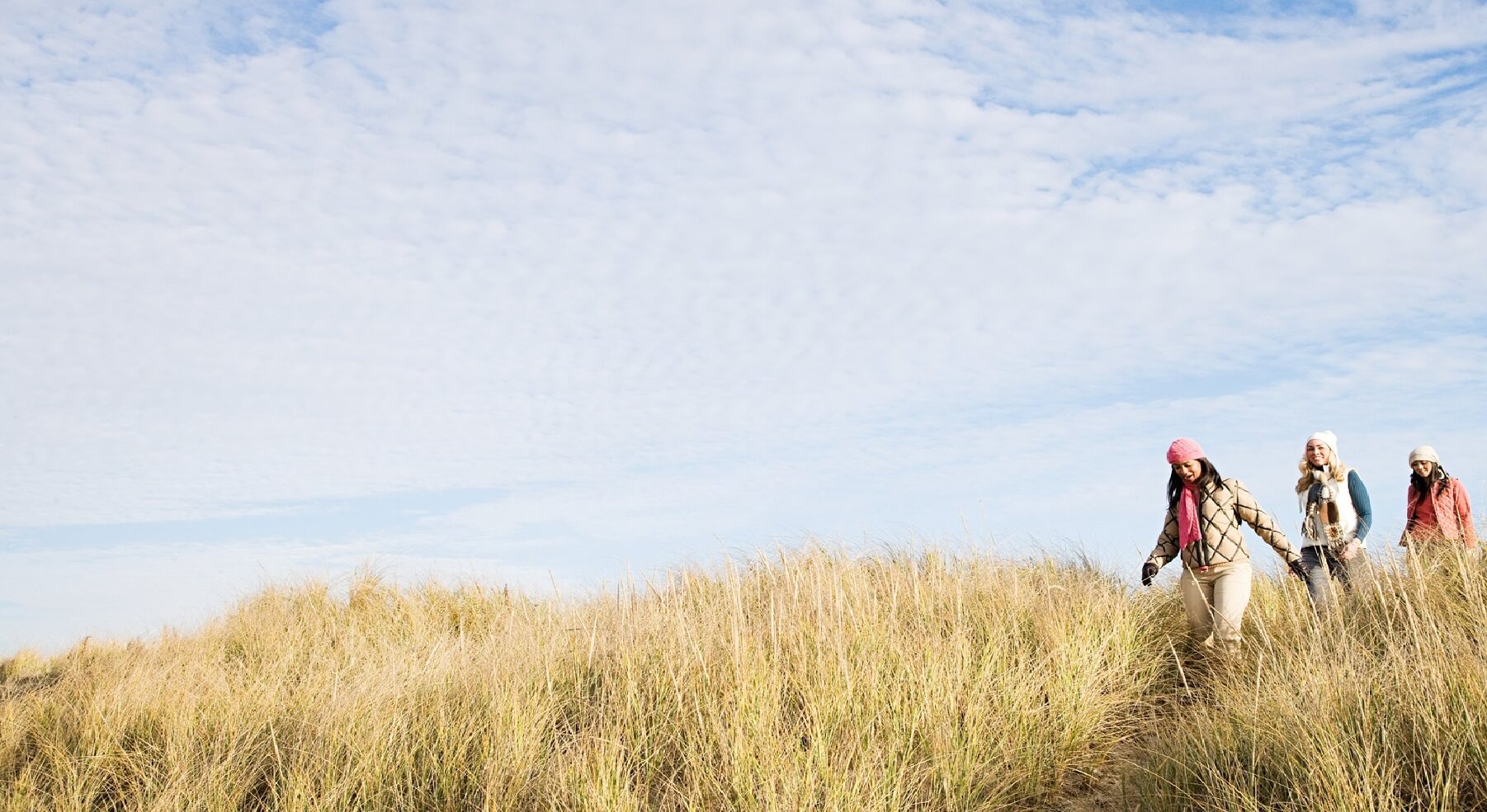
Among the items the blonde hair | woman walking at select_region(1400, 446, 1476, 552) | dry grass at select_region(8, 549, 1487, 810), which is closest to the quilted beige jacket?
dry grass at select_region(8, 549, 1487, 810)

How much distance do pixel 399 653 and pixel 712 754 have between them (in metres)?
4.78

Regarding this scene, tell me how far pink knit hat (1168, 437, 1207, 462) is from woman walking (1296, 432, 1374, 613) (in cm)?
151

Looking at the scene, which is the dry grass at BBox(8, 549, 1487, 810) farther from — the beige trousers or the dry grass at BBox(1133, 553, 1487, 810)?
the beige trousers

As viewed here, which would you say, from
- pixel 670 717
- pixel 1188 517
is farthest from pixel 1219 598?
pixel 670 717

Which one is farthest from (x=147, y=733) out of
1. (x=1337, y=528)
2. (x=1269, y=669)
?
(x=1337, y=528)

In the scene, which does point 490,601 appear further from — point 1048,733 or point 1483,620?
point 1483,620

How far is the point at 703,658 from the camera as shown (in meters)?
6.11

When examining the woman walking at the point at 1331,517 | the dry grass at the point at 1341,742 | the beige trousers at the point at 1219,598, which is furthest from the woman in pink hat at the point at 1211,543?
the dry grass at the point at 1341,742

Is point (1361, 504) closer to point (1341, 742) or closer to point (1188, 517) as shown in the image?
point (1188, 517)

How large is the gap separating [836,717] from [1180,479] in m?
3.75

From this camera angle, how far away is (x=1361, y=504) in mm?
8375

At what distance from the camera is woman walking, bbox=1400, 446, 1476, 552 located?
8.71 m

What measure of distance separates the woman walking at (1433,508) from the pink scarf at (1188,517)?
2512 millimetres

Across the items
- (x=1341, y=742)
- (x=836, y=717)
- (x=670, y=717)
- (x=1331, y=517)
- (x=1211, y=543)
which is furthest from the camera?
(x=1331, y=517)
